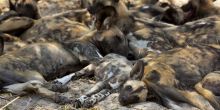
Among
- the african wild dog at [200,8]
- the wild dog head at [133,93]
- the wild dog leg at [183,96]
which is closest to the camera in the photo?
the wild dog leg at [183,96]

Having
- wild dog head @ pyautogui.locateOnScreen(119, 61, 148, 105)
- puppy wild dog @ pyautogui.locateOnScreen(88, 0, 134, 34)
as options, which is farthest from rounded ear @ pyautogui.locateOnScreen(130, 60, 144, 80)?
puppy wild dog @ pyautogui.locateOnScreen(88, 0, 134, 34)

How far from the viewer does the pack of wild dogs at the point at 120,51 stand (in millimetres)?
5402

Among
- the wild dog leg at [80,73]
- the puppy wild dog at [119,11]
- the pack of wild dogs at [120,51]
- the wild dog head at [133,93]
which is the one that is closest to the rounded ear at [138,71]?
the pack of wild dogs at [120,51]

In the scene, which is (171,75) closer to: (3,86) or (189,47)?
(189,47)

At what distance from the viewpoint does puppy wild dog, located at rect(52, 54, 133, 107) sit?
5.61 meters

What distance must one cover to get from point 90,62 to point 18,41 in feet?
3.55

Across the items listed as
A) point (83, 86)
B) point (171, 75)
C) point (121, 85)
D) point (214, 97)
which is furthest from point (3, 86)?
point (214, 97)

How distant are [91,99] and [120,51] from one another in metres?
1.43

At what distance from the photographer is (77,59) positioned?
269 inches

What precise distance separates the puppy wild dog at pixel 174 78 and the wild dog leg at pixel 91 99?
0.30 meters

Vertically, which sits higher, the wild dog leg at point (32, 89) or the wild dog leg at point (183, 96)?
the wild dog leg at point (183, 96)

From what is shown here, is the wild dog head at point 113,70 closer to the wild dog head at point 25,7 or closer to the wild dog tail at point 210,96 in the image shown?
the wild dog tail at point 210,96

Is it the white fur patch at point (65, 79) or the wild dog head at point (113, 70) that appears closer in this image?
the wild dog head at point (113, 70)

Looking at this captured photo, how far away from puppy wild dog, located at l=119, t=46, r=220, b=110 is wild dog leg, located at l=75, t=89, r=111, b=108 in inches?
11.8
